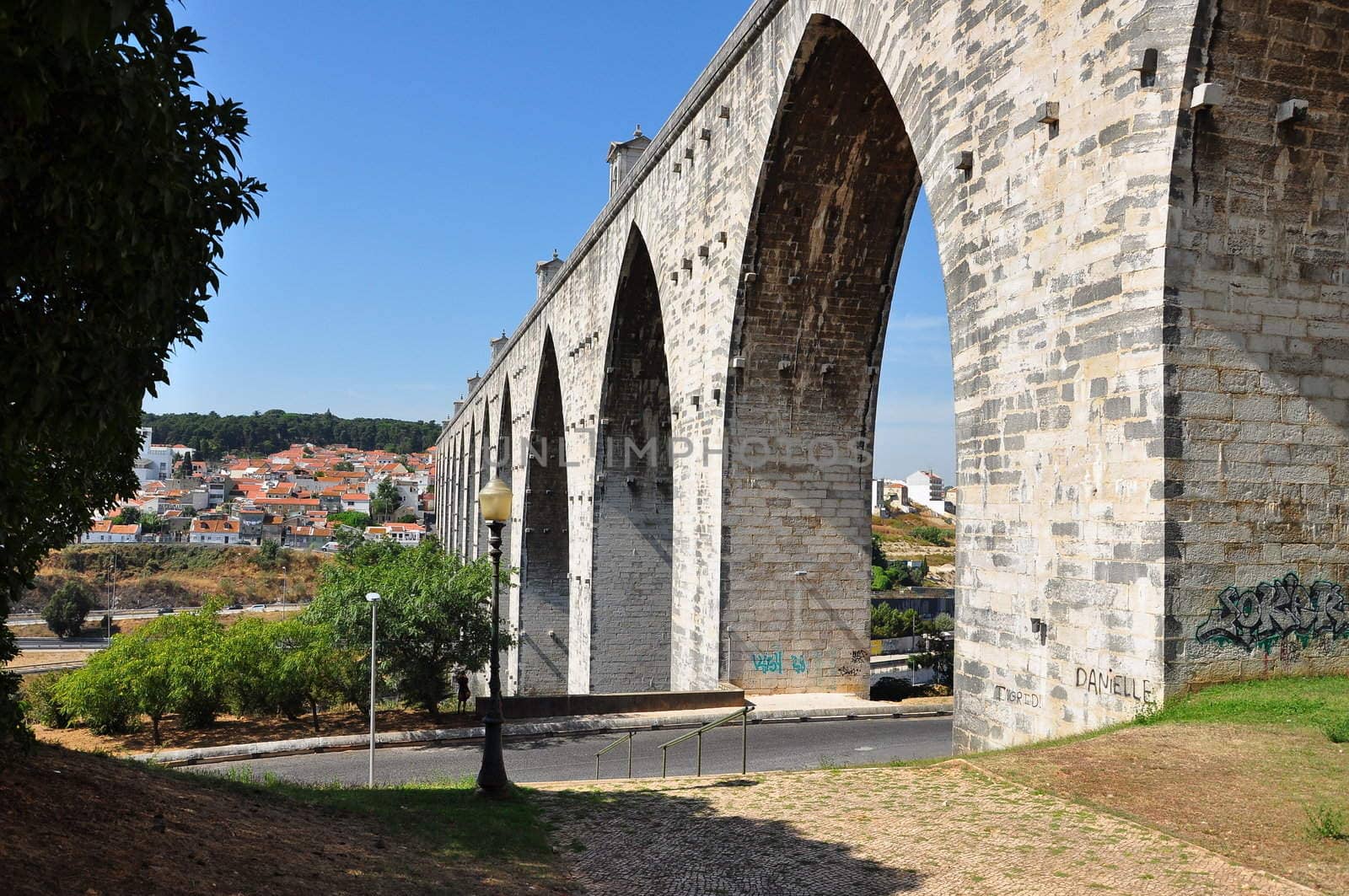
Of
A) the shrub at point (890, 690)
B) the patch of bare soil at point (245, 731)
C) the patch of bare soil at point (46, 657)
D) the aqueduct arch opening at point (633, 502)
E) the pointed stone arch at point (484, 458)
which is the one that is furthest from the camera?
the patch of bare soil at point (46, 657)

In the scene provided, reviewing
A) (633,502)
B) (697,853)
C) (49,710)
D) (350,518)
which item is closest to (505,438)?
(633,502)

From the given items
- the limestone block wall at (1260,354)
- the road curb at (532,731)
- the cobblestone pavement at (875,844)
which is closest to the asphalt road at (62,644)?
the road curb at (532,731)

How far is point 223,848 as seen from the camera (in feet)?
16.2

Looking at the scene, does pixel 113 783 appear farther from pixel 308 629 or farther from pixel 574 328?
pixel 574 328

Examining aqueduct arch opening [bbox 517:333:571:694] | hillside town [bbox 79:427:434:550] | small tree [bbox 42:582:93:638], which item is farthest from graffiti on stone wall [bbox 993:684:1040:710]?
small tree [bbox 42:582:93:638]

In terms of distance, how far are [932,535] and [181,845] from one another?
10667 centimetres

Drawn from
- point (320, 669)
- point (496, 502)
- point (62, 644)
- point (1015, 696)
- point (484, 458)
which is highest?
point (484, 458)

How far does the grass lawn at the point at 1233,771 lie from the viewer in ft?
14.8

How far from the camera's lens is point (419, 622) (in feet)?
63.0

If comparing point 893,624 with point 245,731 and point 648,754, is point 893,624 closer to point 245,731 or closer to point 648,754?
point 245,731

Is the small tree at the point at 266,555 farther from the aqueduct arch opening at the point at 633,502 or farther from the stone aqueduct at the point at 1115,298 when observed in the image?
the stone aqueduct at the point at 1115,298

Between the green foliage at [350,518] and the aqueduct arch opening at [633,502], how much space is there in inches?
3878

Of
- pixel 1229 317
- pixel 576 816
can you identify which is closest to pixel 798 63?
pixel 1229 317

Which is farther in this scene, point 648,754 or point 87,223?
point 648,754
